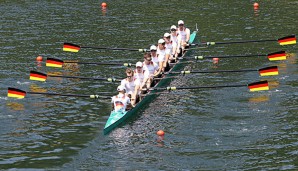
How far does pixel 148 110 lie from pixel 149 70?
245 cm

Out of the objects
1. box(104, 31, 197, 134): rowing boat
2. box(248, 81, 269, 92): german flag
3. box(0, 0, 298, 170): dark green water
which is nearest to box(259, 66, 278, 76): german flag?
box(0, 0, 298, 170): dark green water

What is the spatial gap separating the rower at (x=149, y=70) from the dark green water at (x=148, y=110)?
905mm

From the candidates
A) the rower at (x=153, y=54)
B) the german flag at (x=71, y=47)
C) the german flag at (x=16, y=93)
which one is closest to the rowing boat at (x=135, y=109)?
the rower at (x=153, y=54)

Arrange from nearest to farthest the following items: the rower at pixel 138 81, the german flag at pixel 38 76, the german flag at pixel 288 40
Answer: the rower at pixel 138 81
the german flag at pixel 38 76
the german flag at pixel 288 40

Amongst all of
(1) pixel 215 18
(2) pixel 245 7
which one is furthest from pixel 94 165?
(2) pixel 245 7

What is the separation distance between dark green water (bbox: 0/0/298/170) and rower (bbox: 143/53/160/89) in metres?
0.90

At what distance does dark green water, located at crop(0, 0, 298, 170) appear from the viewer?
21.5 meters

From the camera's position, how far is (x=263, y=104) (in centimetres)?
2633

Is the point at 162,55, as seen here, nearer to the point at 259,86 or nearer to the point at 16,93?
the point at 259,86

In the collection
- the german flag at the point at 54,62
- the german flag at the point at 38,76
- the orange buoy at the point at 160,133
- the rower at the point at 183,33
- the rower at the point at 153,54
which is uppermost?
the rower at the point at 183,33

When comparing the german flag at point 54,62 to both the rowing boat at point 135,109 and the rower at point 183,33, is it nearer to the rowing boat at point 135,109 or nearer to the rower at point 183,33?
the rowing boat at point 135,109

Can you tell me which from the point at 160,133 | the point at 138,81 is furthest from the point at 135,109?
the point at 160,133

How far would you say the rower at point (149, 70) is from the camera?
90.3 ft

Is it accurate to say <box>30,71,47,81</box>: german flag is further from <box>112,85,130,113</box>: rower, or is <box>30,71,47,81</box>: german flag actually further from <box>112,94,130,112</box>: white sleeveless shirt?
<box>112,94,130,112</box>: white sleeveless shirt
